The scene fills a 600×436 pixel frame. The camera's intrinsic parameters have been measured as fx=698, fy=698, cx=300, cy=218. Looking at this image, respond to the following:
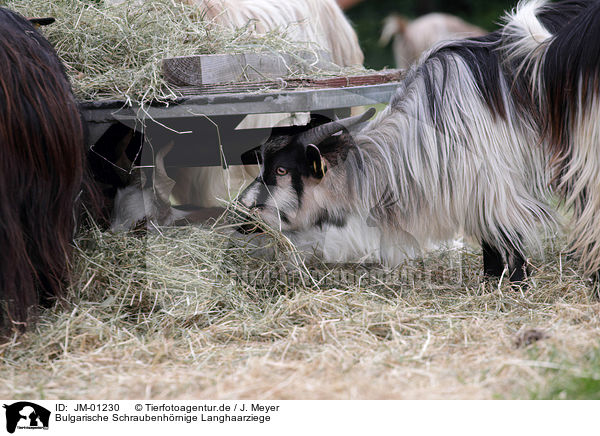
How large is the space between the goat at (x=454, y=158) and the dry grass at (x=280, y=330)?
284 millimetres

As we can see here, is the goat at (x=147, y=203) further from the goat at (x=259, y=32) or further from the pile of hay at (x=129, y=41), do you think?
the pile of hay at (x=129, y=41)

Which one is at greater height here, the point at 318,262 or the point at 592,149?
the point at 592,149

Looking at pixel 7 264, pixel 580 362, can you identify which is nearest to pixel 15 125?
pixel 7 264

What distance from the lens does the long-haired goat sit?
2764 mm

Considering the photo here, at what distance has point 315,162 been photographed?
3.49 metres

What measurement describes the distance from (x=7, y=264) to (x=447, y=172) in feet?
6.93

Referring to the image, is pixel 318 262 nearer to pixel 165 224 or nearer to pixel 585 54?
pixel 165 224

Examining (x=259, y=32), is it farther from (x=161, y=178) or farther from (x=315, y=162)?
(x=315, y=162)

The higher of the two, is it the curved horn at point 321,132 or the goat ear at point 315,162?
the curved horn at point 321,132

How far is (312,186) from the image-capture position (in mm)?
3623

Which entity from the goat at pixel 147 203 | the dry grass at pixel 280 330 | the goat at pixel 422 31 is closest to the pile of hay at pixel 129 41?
the goat at pixel 147 203

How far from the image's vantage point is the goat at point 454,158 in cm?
351

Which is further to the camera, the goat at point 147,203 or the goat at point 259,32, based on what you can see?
the goat at point 259,32

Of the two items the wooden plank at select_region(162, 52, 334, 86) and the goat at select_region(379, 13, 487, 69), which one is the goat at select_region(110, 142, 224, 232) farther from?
the goat at select_region(379, 13, 487, 69)
